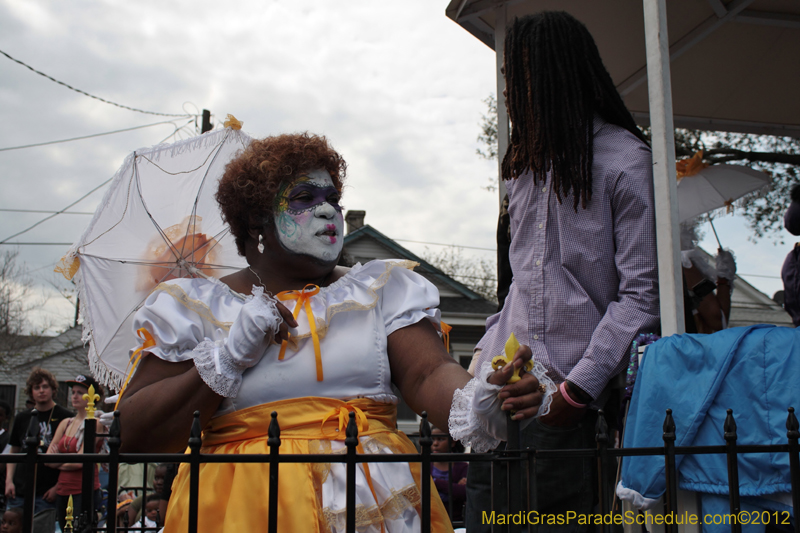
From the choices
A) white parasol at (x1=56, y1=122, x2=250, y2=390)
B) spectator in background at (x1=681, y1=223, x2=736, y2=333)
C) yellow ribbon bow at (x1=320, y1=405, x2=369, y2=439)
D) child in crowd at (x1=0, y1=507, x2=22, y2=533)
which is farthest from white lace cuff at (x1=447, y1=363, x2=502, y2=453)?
child in crowd at (x1=0, y1=507, x2=22, y2=533)

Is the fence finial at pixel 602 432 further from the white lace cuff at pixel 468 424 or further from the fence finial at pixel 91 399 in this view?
the fence finial at pixel 91 399

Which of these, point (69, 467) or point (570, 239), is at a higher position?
point (570, 239)

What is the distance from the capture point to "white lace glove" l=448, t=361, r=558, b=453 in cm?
163

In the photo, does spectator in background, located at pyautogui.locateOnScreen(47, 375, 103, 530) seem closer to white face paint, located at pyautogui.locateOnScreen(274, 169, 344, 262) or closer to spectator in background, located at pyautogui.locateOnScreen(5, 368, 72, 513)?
spectator in background, located at pyautogui.locateOnScreen(5, 368, 72, 513)

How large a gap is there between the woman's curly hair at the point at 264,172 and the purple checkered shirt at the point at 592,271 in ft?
2.54

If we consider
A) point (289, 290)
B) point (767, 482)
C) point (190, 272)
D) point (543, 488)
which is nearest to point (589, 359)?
point (543, 488)

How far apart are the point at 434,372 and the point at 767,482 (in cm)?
97

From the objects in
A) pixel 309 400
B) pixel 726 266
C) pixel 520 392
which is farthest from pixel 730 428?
pixel 726 266

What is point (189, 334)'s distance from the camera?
2023 mm

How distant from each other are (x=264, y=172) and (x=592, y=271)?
3.93ft

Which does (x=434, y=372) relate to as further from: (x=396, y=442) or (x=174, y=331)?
(x=174, y=331)

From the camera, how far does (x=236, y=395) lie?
1975 mm

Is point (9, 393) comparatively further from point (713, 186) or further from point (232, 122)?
point (713, 186)

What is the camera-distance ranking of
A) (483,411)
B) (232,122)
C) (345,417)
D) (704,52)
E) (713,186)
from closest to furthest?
(483,411) → (345,417) → (232,122) → (713,186) → (704,52)
